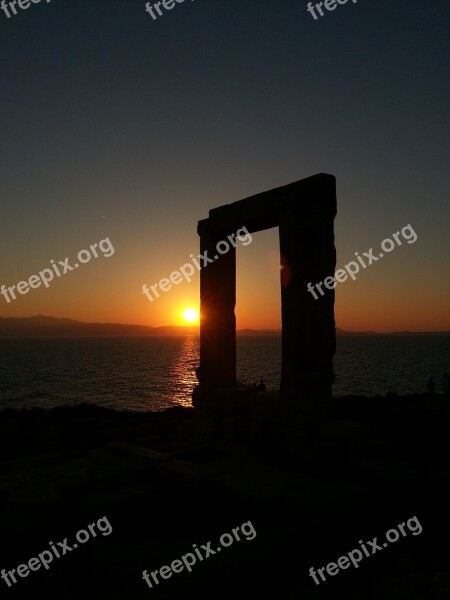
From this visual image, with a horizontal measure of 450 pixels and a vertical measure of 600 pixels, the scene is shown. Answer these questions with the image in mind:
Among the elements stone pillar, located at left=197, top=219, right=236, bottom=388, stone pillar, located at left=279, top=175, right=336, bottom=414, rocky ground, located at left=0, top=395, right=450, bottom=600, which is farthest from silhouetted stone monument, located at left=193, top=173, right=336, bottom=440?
stone pillar, located at left=197, top=219, right=236, bottom=388

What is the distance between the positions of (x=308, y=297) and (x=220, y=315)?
2.66 metres

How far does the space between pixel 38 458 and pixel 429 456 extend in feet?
22.7

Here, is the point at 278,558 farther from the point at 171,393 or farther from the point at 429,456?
the point at 171,393

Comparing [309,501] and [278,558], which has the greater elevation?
[309,501]

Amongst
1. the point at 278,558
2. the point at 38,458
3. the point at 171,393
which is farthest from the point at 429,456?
the point at 171,393

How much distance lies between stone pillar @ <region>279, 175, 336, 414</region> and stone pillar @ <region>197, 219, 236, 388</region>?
2.10 meters

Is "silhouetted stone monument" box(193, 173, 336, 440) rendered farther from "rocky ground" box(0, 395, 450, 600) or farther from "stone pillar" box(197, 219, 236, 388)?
"stone pillar" box(197, 219, 236, 388)

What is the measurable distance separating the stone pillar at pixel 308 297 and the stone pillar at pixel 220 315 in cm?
210

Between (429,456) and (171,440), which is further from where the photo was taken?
(171,440)

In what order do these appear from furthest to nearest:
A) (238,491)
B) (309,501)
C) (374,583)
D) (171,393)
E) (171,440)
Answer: (171,393)
(171,440)
(238,491)
(309,501)
(374,583)

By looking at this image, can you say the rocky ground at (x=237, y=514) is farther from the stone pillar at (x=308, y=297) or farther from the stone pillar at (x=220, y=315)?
the stone pillar at (x=220, y=315)

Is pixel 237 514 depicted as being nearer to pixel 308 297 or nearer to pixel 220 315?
pixel 308 297

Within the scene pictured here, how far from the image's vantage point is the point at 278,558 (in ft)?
18.1

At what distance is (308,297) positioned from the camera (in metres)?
8.79
